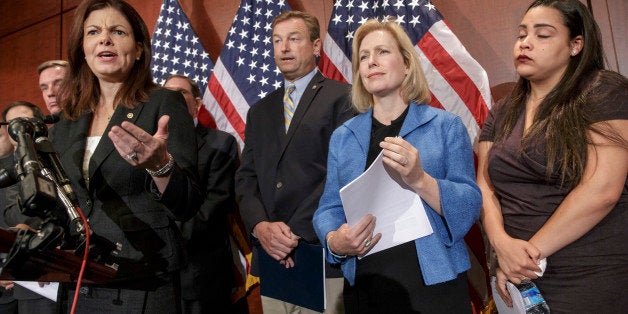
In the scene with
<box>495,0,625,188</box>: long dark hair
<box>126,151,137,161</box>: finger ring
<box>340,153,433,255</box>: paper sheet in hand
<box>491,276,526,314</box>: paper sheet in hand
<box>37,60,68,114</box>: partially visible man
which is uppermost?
<box>37,60,68,114</box>: partially visible man

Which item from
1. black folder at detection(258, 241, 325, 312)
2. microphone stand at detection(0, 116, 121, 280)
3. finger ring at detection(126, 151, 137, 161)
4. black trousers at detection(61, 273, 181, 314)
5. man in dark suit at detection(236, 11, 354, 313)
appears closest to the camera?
microphone stand at detection(0, 116, 121, 280)

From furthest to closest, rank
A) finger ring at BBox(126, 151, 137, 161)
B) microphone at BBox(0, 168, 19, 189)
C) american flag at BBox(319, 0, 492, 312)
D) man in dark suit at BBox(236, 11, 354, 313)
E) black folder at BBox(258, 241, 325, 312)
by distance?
american flag at BBox(319, 0, 492, 312) < man in dark suit at BBox(236, 11, 354, 313) < black folder at BBox(258, 241, 325, 312) < finger ring at BBox(126, 151, 137, 161) < microphone at BBox(0, 168, 19, 189)

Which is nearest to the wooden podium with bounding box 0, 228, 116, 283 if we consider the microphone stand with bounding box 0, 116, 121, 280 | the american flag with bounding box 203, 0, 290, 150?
the microphone stand with bounding box 0, 116, 121, 280

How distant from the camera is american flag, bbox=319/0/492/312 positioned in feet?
8.17

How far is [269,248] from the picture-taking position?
2.16 metres

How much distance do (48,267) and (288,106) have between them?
1.70 metres

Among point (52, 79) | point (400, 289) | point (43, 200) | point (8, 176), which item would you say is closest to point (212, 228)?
point (52, 79)

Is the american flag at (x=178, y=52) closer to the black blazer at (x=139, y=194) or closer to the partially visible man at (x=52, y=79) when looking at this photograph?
the partially visible man at (x=52, y=79)

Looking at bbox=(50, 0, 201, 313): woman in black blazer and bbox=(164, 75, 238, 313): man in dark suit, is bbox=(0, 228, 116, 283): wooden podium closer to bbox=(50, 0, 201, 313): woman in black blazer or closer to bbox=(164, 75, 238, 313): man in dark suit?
bbox=(50, 0, 201, 313): woman in black blazer

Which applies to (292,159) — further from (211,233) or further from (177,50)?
(177,50)

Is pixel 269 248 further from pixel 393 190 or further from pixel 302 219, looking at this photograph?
pixel 393 190

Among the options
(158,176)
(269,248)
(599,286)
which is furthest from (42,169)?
(599,286)

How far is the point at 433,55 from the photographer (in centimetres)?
264

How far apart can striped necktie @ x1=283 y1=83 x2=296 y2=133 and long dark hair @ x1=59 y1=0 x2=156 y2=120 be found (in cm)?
96
